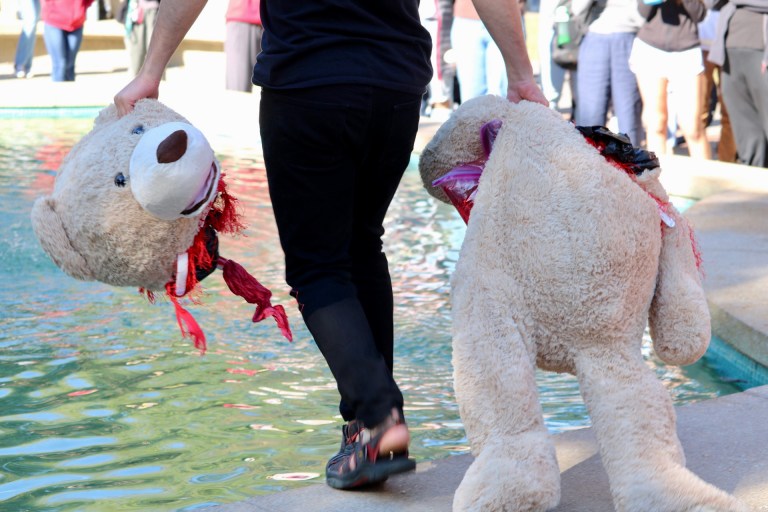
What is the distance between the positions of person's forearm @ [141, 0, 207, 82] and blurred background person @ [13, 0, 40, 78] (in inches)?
454

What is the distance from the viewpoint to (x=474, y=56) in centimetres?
948

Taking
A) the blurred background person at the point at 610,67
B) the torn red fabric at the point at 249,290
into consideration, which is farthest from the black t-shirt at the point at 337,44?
the blurred background person at the point at 610,67

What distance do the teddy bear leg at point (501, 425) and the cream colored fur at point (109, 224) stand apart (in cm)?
70

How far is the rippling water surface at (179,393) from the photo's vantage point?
3129 millimetres

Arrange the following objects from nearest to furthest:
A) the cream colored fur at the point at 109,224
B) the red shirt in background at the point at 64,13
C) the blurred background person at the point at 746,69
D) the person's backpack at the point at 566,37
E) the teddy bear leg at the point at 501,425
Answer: the teddy bear leg at the point at 501,425 → the cream colored fur at the point at 109,224 → the blurred background person at the point at 746,69 → the person's backpack at the point at 566,37 → the red shirt in background at the point at 64,13

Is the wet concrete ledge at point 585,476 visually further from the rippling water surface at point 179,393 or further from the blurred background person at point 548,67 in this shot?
the blurred background person at point 548,67

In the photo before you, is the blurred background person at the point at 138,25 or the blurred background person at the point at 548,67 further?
the blurred background person at the point at 138,25

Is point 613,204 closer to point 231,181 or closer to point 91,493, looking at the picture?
point 91,493

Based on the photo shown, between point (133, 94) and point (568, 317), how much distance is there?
1148 mm

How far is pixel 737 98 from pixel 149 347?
4.89 meters

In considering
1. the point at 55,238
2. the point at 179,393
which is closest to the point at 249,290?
the point at 55,238

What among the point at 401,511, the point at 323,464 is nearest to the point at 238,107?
the point at 323,464

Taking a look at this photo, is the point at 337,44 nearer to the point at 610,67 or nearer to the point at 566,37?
the point at 610,67

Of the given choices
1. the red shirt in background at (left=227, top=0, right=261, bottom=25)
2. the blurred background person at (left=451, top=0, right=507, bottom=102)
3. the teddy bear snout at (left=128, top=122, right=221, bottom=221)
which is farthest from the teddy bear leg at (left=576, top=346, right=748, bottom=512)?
the red shirt in background at (left=227, top=0, right=261, bottom=25)
